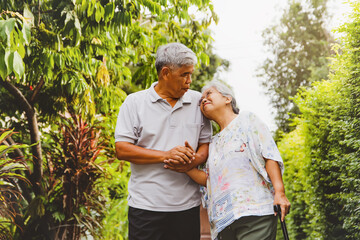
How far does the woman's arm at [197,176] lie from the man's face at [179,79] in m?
0.44

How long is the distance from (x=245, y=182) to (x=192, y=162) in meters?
0.33

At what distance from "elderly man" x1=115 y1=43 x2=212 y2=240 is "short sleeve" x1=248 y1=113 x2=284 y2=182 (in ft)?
1.11

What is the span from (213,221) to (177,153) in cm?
41

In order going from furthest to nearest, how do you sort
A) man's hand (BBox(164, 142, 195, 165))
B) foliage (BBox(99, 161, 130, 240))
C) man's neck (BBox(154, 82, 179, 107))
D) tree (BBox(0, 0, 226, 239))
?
foliage (BBox(99, 161, 130, 240)) → tree (BBox(0, 0, 226, 239)) → man's neck (BBox(154, 82, 179, 107)) → man's hand (BBox(164, 142, 195, 165))

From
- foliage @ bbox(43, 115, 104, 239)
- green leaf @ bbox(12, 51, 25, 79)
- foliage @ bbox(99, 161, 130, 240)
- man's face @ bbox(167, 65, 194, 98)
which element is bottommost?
foliage @ bbox(99, 161, 130, 240)

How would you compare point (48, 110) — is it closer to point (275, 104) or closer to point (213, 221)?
point (213, 221)

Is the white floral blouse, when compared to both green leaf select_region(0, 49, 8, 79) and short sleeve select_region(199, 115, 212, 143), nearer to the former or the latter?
short sleeve select_region(199, 115, 212, 143)

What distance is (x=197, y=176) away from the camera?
2.29 m

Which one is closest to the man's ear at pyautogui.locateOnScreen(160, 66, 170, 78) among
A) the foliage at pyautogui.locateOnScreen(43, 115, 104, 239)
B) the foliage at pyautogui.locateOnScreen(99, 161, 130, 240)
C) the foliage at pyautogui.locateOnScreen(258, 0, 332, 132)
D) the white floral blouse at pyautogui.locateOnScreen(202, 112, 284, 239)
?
the white floral blouse at pyautogui.locateOnScreen(202, 112, 284, 239)

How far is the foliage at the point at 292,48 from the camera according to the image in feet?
59.4

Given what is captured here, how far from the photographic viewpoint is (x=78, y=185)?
4844 mm

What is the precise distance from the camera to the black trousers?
7.37ft

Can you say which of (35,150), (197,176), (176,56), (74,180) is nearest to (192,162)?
(197,176)

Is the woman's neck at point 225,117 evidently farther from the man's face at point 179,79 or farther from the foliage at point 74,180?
the foliage at point 74,180
